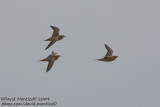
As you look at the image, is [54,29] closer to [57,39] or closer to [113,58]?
[57,39]

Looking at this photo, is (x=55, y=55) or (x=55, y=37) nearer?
(x=55, y=55)

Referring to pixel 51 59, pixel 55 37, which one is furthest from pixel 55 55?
pixel 55 37

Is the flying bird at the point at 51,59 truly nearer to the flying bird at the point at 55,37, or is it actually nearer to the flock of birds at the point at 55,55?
the flock of birds at the point at 55,55

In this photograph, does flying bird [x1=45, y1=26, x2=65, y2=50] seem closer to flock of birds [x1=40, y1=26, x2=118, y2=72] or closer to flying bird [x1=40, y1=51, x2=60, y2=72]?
flock of birds [x1=40, y1=26, x2=118, y2=72]

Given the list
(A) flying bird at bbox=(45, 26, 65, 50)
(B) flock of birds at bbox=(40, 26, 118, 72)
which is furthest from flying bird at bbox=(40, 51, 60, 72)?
(A) flying bird at bbox=(45, 26, 65, 50)

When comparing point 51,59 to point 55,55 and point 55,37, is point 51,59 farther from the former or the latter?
point 55,37

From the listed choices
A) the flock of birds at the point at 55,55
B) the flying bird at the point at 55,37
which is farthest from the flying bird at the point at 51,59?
the flying bird at the point at 55,37

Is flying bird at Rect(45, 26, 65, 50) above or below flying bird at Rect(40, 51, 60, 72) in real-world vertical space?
above

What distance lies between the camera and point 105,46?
21.3m

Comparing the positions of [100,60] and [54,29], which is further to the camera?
[54,29]

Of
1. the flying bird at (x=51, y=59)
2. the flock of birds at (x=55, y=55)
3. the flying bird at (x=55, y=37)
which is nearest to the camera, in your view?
the flying bird at (x=51, y=59)

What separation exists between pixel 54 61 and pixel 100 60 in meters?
1.81

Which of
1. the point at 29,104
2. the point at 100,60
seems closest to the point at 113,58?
the point at 100,60

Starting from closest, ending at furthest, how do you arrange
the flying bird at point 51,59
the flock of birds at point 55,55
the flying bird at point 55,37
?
the flying bird at point 51,59 < the flock of birds at point 55,55 < the flying bird at point 55,37
